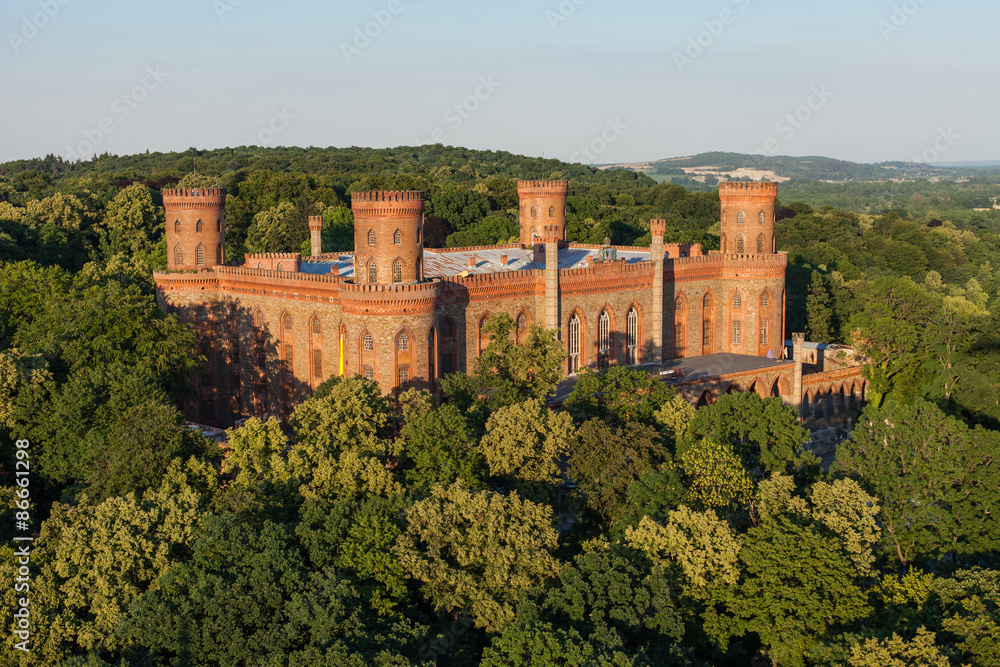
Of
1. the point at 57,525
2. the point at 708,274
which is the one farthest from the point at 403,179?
the point at 57,525

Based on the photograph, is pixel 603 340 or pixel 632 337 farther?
pixel 632 337

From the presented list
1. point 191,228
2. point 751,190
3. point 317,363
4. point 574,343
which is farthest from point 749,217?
point 191,228

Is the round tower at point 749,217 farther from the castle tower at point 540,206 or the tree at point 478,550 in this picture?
the tree at point 478,550

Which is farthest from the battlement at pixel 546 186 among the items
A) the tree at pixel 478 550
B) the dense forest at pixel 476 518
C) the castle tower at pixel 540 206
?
the tree at pixel 478 550

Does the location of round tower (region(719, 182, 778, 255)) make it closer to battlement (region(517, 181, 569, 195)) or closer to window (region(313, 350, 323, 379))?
battlement (region(517, 181, 569, 195))

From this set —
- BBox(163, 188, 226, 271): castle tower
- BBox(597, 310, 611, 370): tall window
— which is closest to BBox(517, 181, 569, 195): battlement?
BBox(597, 310, 611, 370): tall window

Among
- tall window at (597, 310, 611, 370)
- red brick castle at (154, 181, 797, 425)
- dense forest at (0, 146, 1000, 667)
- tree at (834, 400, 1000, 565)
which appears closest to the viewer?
dense forest at (0, 146, 1000, 667)

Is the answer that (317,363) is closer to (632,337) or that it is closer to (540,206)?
(632,337)
